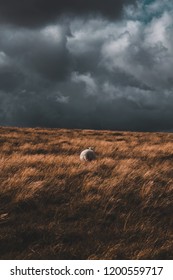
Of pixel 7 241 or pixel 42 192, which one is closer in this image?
pixel 7 241

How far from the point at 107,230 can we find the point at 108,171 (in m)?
4.03

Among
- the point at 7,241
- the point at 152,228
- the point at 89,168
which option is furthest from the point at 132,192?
the point at 7,241

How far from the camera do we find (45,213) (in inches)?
241

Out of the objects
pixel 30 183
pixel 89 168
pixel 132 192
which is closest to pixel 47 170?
pixel 89 168

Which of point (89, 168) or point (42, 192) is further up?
point (89, 168)

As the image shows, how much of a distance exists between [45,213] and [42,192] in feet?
3.58

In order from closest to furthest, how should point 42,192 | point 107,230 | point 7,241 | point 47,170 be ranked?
point 7,241
point 107,230
point 42,192
point 47,170
